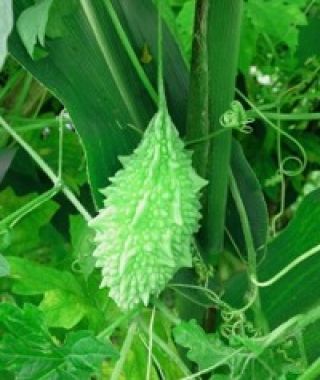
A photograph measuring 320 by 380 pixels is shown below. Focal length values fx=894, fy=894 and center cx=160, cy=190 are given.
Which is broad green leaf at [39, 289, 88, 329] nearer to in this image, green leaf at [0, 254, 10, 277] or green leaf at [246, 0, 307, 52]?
green leaf at [0, 254, 10, 277]

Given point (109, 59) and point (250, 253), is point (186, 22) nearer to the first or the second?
Result: point (109, 59)

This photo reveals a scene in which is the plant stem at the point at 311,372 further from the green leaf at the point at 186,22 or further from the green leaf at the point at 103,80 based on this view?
the green leaf at the point at 186,22

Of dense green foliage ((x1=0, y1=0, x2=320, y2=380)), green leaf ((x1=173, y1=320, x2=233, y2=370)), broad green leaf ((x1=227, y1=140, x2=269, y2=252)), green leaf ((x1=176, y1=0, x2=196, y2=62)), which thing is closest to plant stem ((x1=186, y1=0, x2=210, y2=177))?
dense green foliage ((x1=0, y1=0, x2=320, y2=380))

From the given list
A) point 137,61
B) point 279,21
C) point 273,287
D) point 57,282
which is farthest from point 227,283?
point 279,21

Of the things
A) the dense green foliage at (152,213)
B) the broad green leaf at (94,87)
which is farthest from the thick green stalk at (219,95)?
the broad green leaf at (94,87)

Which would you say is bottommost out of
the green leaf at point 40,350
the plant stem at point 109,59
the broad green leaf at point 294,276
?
the broad green leaf at point 294,276

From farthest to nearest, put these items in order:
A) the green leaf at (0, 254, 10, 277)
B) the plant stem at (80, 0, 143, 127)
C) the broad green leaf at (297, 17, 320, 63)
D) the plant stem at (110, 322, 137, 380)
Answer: the broad green leaf at (297, 17, 320, 63) < the plant stem at (80, 0, 143, 127) < the plant stem at (110, 322, 137, 380) < the green leaf at (0, 254, 10, 277)

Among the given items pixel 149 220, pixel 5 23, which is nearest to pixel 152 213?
pixel 149 220
